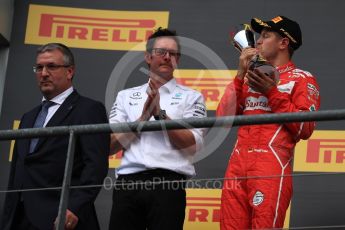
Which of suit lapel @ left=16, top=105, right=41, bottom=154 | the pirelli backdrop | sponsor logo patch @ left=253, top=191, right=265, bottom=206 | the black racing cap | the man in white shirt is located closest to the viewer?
sponsor logo patch @ left=253, top=191, right=265, bottom=206

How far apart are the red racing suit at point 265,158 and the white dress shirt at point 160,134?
17 cm

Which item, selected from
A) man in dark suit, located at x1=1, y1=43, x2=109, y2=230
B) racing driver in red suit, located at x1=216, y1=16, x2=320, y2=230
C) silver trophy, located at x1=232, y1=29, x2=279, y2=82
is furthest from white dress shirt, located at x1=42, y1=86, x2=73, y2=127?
silver trophy, located at x1=232, y1=29, x2=279, y2=82

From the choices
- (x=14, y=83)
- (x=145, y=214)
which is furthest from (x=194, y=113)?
(x=14, y=83)

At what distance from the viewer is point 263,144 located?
3832 mm

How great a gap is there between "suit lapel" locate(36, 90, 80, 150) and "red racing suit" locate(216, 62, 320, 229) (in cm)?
57

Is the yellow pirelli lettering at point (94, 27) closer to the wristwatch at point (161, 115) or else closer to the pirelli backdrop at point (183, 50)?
the pirelli backdrop at point (183, 50)

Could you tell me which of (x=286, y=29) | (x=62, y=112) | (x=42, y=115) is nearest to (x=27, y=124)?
(x=42, y=115)

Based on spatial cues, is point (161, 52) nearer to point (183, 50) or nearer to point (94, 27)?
point (183, 50)

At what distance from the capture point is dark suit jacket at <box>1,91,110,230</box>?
12.3 ft

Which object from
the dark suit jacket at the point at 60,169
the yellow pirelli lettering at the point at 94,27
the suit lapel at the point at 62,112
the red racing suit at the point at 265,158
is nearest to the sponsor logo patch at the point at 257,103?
the red racing suit at the point at 265,158

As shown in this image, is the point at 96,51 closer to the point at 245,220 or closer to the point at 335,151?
the point at 335,151

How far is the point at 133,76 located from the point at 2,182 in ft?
2.82

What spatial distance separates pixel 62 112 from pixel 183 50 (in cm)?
151

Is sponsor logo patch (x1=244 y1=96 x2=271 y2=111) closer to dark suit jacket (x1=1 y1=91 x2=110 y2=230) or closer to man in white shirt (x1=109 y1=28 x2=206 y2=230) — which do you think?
man in white shirt (x1=109 y1=28 x2=206 y2=230)
